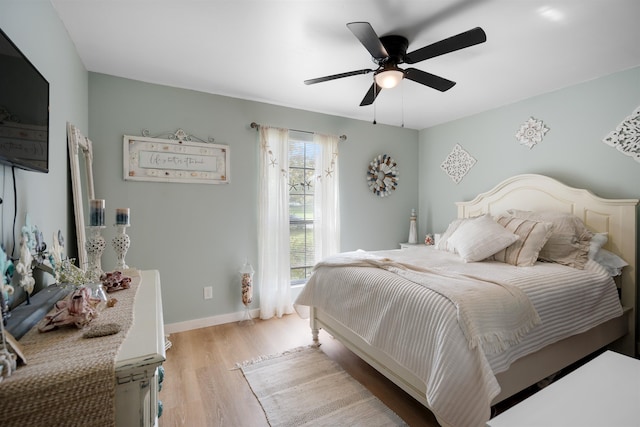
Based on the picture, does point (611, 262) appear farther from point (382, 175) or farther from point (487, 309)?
point (382, 175)

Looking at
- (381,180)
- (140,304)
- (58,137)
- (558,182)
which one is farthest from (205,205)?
(558,182)

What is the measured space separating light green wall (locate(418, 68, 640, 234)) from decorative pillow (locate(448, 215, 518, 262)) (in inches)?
39.3

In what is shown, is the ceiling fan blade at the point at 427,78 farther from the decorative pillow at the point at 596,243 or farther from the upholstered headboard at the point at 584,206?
the decorative pillow at the point at 596,243

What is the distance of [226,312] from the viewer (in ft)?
10.1

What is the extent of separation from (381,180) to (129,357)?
3.62 metres

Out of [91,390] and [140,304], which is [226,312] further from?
[91,390]

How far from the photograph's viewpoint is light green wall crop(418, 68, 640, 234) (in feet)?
8.14

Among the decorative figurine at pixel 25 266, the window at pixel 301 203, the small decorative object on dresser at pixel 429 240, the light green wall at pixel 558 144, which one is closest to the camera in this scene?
the decorative figurine at pixel 25 266

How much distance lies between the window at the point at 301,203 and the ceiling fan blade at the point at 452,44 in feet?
5.94

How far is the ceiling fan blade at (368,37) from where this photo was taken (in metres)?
1.51

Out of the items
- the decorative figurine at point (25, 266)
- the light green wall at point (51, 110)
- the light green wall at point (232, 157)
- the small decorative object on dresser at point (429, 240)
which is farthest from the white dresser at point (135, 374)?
the small decorative object on dresser at point (429, 240)

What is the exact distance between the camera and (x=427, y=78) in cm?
209

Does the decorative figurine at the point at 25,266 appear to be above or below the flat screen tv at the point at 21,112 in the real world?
below

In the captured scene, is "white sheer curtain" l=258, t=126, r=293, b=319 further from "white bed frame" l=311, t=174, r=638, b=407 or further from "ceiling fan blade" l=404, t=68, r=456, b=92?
"ceiling fan blade" l=404, t=68, r=456, b=92
